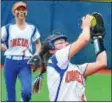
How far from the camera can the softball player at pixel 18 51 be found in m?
3.85

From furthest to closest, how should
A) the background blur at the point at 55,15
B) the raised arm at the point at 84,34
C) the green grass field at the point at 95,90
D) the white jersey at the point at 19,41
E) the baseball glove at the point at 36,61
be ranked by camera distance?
the background blur at the point at 55,15, the green grass field at the point at 95,90, the white jersey at the point at 19,41, the baseball glove at the point at 36,61, the raised arm at the point at 84,34

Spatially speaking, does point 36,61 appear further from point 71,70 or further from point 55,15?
point 55,15

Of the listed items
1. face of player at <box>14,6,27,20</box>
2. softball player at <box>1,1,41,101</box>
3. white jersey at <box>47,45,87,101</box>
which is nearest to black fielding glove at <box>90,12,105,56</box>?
white jersey at <box>47,45,87,101</box>

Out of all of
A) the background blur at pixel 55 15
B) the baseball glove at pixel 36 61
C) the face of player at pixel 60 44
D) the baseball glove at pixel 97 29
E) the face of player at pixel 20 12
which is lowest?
the baseball glove at pixel 36 61

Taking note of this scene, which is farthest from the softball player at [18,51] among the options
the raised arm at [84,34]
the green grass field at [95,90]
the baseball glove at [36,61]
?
the raised arm at [84,34]

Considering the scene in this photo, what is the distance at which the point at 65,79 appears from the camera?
7.13 feet

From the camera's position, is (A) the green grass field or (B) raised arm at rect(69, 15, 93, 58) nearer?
(B) raised arm at rect(69, 15, 93, 58)

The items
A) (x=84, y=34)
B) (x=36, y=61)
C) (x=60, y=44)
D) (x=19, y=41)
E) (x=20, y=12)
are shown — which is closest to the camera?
(x=84, y=34)

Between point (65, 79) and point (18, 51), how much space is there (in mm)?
1940

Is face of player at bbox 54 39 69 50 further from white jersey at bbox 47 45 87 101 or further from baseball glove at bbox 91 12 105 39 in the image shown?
baseball glove at bbox 91 12 105 39

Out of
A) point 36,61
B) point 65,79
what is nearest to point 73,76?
point 65,79

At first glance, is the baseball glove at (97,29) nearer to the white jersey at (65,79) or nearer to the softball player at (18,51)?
the white jersey at (65,79)

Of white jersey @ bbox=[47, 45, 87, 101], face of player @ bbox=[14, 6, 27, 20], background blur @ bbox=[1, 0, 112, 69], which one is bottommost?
white jersey @ bbox=[47, 45, 87, 101]

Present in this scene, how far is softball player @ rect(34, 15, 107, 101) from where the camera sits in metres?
2.14
